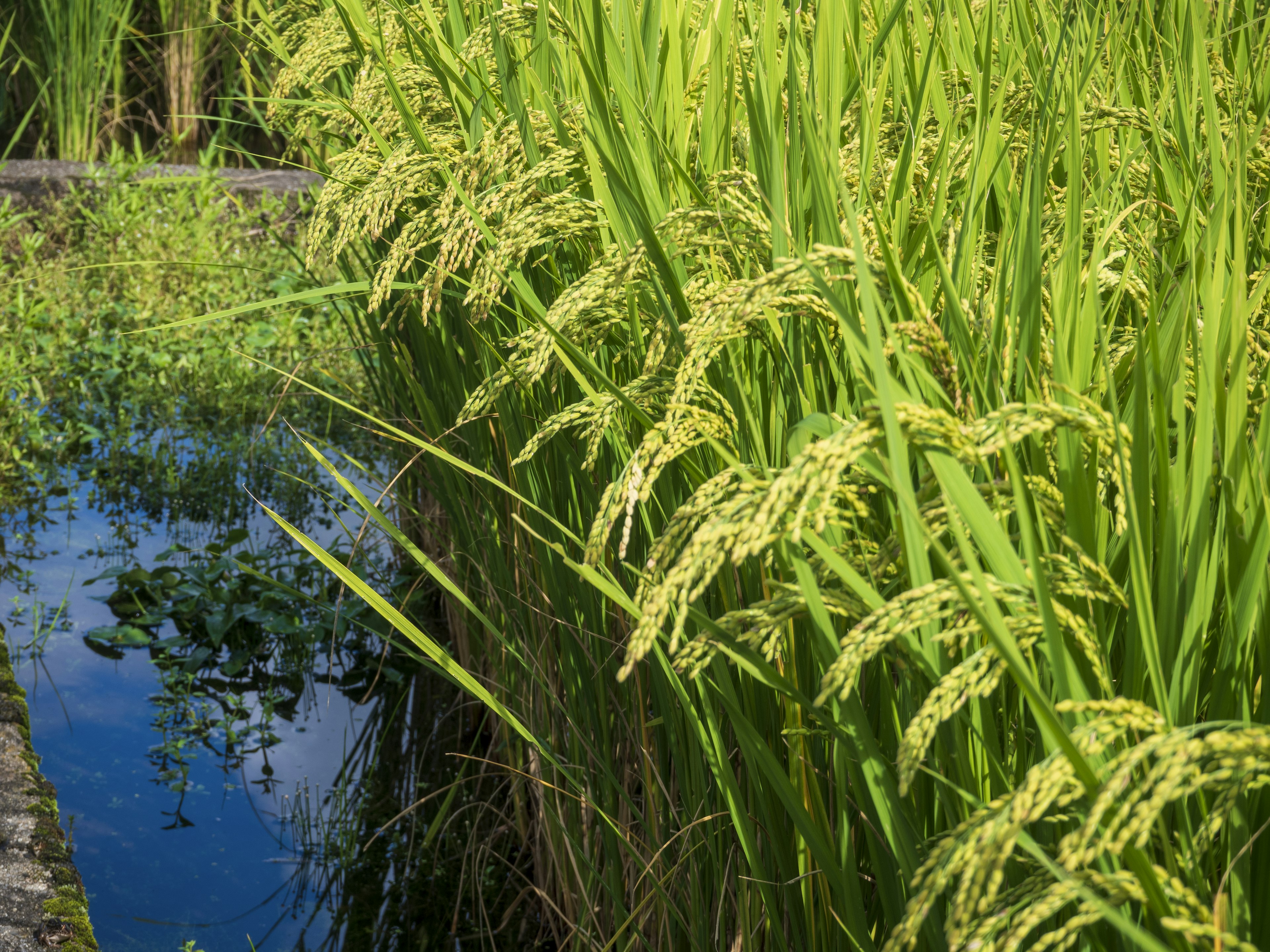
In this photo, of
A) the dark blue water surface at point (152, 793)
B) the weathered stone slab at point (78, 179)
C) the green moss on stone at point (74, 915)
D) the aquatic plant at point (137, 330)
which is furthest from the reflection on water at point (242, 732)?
the weathered stone slab at point (78, 179)

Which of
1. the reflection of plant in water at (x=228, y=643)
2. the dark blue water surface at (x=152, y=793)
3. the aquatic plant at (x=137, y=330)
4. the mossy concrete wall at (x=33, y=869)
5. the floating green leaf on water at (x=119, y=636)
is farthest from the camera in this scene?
the aquatic plant at (x=137, y=330)

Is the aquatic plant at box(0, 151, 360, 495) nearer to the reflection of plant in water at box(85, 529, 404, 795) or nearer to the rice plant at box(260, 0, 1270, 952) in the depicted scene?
the reflection of plant in water at box(85, 529, 404, 795)

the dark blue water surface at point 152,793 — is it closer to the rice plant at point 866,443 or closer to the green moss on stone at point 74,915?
the green moss on stone at point 74,915

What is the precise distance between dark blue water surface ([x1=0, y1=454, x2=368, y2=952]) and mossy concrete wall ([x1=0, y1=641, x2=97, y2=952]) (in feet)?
0.58

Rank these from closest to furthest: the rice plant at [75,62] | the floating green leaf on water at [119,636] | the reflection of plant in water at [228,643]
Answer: the reflection of plant in water at [228,643]
the floating green leaf on water at [119,636]
the rice plant at [75,62]

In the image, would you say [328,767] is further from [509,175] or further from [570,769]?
[509,175]

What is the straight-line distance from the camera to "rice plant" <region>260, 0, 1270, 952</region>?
65 cm

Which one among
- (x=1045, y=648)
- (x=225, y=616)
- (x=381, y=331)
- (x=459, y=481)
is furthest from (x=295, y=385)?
(x=1045, y=648)

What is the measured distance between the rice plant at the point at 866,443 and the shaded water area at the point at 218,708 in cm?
76

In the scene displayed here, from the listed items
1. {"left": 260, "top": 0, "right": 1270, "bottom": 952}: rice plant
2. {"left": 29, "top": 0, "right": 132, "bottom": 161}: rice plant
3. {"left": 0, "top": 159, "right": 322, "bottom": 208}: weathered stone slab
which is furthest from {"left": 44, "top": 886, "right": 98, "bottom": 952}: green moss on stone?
{"left": 29, "top": 0, "right": 132, "bottom": 161}: rice plant

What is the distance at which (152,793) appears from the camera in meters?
2.50

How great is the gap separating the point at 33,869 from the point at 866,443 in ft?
5.47

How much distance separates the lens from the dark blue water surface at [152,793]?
2.17 metres

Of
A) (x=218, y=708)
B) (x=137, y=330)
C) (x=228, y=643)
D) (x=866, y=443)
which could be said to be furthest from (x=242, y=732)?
(x=866, y=443)
